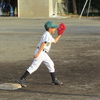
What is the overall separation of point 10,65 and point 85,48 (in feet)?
15.2

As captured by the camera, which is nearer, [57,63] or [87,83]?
[87,83]

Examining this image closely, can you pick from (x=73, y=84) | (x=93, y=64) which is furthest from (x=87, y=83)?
(x=93, y=64)

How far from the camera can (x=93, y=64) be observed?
11664 millimetres

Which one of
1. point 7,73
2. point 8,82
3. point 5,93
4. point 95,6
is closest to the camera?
point 5,93

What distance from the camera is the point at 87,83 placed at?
884 centimetres

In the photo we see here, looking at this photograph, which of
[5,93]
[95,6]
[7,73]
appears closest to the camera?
[5,93]

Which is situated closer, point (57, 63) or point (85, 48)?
point (57, 63)

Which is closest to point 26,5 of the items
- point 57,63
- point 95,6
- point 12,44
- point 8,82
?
point 95,6

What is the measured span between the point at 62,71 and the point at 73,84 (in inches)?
70.0

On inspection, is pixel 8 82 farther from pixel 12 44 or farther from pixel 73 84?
pixel 12 44

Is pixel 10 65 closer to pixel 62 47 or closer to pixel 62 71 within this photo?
pixel 62 71

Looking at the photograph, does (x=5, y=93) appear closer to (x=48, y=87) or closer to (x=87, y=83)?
→ (x=48, y=87)

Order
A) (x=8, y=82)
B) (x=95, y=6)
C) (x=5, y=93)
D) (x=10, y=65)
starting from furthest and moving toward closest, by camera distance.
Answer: (x=95, y=6) → (x=10, y=65) → (x=8, y=82) → (x=5, y=93)

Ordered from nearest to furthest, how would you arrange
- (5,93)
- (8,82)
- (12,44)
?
1. (5,93)
2. (8,82)
3. (12,44)
